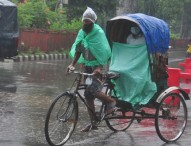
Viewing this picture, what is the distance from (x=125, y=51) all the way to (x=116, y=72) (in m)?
0.38

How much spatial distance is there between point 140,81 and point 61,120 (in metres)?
1.31

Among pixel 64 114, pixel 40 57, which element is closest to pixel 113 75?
pixel 64 114

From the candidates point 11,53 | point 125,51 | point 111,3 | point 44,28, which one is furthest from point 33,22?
point 125,51

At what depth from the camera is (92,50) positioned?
23.9ft

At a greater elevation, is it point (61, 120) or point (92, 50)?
point (92, 50)

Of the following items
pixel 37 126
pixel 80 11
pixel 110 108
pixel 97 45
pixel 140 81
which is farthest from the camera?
pixel 80 11

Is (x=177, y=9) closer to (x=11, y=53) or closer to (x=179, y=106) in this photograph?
(x=11, y=53)

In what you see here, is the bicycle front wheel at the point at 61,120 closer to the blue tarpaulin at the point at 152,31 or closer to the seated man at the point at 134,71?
the seated man at the point at 134,71

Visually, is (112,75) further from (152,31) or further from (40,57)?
(40,57)

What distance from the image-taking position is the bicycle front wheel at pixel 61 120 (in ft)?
22.2


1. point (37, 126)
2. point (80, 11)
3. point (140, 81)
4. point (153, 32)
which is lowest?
point (37, 126)

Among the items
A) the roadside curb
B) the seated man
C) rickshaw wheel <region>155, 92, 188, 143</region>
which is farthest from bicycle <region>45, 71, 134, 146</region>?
the roadside curb

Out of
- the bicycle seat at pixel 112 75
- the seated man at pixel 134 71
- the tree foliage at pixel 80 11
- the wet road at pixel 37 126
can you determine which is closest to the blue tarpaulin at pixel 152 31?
the seated man at pixel 134 71

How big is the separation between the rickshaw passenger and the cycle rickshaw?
117 mm
